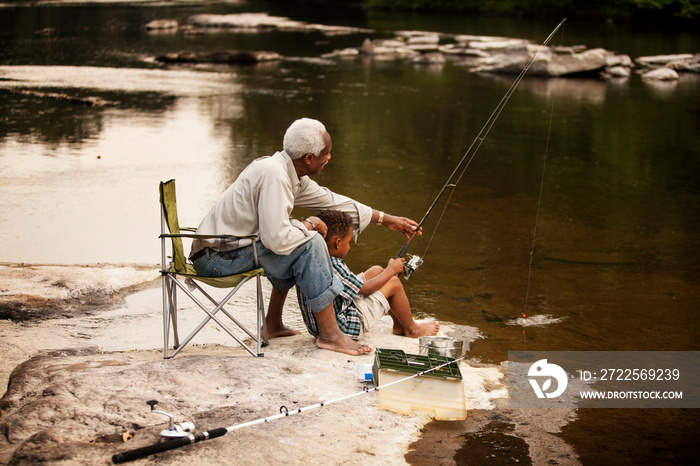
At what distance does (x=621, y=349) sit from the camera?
4.59 metres

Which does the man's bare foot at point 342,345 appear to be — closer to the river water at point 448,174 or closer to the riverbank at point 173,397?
the riverbank at point 173,397

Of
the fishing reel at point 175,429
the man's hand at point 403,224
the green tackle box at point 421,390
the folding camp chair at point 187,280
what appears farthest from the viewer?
the man's hand at point 403,224

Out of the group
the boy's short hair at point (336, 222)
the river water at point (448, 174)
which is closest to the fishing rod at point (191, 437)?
the boy's short hair at point (336, 222)

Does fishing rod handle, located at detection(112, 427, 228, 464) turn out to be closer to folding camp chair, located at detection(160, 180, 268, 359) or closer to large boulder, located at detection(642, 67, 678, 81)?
folding camp chair, located at detection(160, 180, 268, 359)

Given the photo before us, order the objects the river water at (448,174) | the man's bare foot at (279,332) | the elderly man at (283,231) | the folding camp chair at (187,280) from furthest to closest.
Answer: the river water at (448,174), the man's bare foot at (279,332), the elderly man at (283,231), the folding camp chair at (187,280)

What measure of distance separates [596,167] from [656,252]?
3.21m

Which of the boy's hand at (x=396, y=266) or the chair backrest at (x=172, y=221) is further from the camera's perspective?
the boy's hand at (x=396, y=266)

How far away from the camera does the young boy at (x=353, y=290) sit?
13.9 feet

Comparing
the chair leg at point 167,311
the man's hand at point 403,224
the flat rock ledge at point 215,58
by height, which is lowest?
the chair leg at point 167,311

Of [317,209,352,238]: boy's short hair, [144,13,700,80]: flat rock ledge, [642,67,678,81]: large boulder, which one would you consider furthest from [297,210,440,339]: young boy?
[642,67,678,81]: large boulder

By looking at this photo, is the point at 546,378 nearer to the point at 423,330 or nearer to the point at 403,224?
the point at 423,330

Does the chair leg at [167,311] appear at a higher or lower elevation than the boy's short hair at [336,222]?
lower

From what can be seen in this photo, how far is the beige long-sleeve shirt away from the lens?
12.7 feet

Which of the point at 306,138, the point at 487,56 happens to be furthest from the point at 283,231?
the point at 487,56
